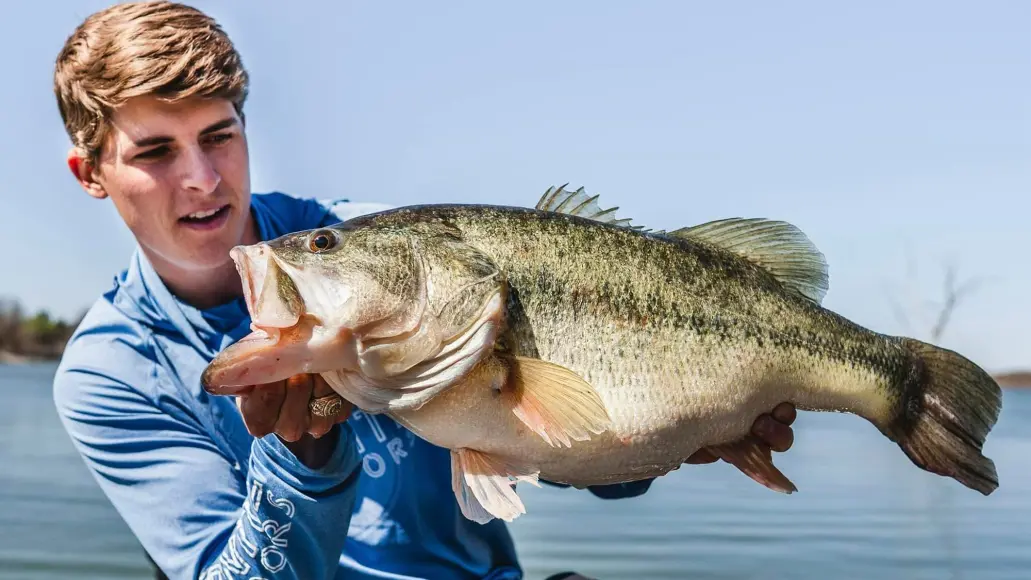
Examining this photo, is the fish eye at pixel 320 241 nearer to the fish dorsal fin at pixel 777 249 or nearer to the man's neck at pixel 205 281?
the fish dorsal fin at pixel 777 249

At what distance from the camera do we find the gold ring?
100 inches

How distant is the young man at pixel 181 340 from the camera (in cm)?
371

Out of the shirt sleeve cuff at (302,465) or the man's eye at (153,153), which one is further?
the man's eye at (153,153)

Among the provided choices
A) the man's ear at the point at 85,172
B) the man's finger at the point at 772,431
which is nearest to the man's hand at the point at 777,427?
the man's finger at the point at 772,431

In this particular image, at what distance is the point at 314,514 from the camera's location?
312 cm

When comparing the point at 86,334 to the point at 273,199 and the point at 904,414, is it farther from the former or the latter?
the point at 904,414

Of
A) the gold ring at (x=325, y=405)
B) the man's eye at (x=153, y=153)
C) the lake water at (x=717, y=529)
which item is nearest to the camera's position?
the gold ring at (x=325, y=405)

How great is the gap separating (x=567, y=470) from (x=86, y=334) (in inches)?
102

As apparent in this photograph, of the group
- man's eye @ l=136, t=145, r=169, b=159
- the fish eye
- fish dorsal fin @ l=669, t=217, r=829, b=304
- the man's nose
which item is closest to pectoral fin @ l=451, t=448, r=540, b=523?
the fish eye

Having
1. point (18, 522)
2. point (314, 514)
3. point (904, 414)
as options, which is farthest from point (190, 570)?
point (18, 522)

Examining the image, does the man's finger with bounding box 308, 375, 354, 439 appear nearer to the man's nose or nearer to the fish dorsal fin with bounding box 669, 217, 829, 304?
the fish dorsal fin with bounding box 669, 217, 829, 304

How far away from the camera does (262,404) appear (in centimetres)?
248

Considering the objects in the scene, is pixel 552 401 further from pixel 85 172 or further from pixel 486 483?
pixel 85 172

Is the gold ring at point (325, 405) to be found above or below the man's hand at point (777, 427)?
above
